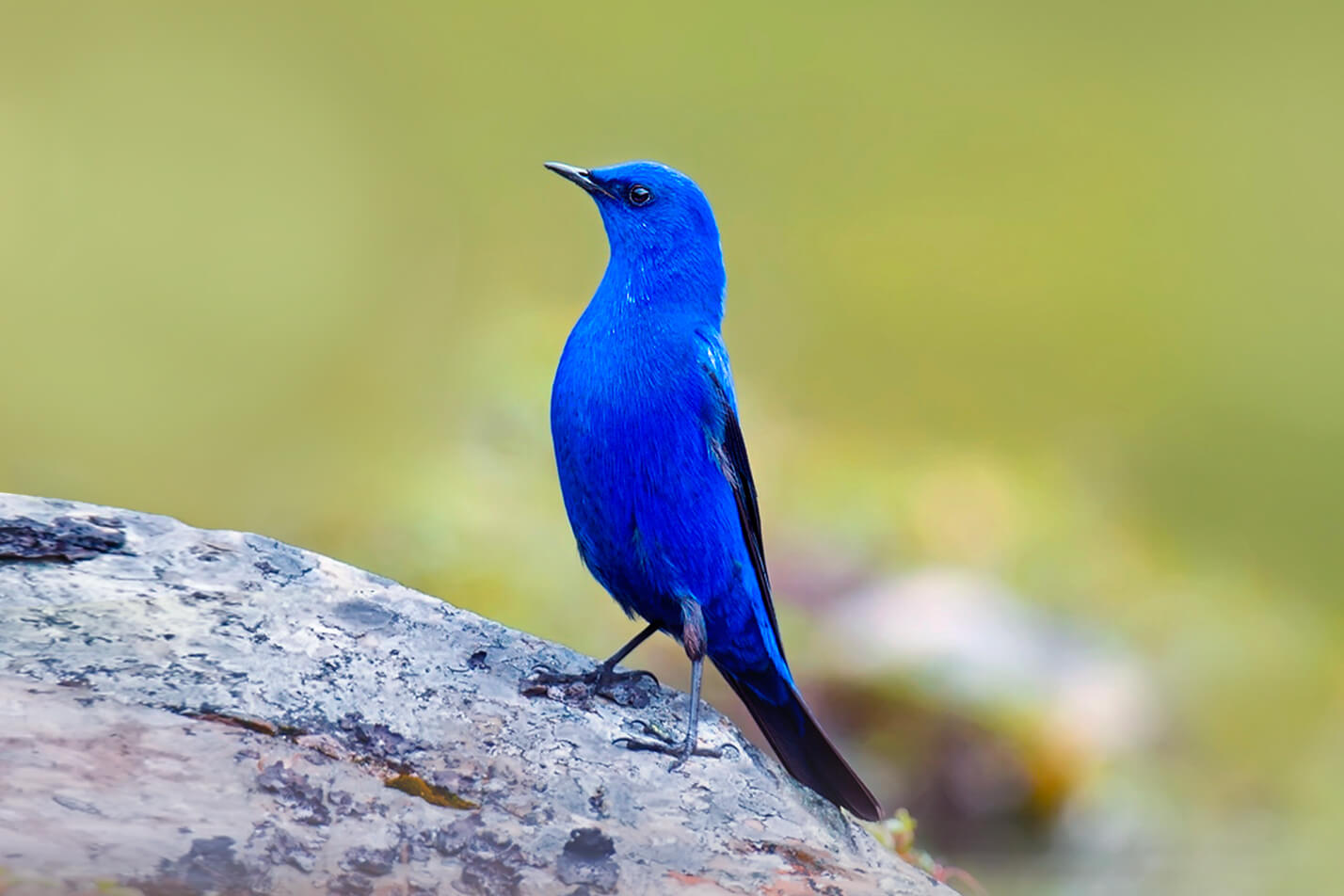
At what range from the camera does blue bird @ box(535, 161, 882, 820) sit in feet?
13.4

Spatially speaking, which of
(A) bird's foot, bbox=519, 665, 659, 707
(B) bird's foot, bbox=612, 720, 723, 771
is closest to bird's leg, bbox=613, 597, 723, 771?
(B) bird's foot, bbox=612, 720, 723, 771

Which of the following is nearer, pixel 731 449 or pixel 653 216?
pixel 731 449

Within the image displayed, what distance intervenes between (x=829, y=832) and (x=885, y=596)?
15.6ft

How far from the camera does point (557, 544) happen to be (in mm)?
8148

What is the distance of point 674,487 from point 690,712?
2.07 ft

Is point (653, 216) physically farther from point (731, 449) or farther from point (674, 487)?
point (674, 487)

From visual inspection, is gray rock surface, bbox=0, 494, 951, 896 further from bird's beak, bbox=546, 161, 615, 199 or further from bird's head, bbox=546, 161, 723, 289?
bird's beak, bbox=546, 161, 615, 199

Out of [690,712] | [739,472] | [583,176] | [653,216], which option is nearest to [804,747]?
[690,712]

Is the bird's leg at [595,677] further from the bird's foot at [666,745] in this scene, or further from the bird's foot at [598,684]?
the bird's foot at [666,745]

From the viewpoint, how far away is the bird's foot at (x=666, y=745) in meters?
3.64

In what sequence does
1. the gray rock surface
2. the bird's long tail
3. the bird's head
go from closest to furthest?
the gray rock surface, the bird's long tail, the bird's head

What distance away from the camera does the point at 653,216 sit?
4.51 m

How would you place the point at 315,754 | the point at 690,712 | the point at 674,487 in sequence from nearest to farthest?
the point at 315,754 < the point at 690,712 < the point at 674,487

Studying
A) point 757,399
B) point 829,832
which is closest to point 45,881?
point 829,832
